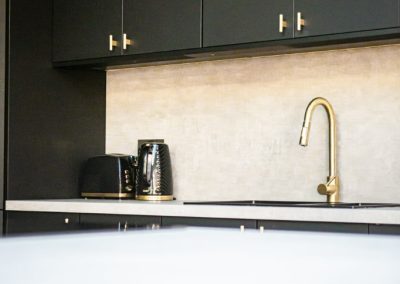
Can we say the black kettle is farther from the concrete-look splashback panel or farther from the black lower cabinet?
the black lower cabinet

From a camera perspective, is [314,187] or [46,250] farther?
[314,187]

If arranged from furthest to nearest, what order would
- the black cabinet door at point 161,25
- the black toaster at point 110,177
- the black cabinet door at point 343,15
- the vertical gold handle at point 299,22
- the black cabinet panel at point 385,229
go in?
the black toaster at point 110,177
the black cabinet door at point 161,25
the vertical gold handle at point 299,22
the black cabinet door at point 343,15
the black cabinet panel at point 385,229

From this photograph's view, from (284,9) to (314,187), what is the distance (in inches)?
28.5

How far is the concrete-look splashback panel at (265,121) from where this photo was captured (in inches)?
114

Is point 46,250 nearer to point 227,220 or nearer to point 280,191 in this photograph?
point 227,220

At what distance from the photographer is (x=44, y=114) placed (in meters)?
3.44

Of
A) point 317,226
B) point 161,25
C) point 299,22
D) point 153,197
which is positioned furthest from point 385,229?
point 161,25

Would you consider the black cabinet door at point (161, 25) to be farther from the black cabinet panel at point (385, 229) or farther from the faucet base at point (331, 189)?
the black cabinet panel at point (385, 229)

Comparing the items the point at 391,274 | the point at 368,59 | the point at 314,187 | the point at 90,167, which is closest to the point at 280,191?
the point at 314,187

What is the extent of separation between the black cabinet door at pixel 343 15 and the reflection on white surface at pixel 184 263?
7.02 feet

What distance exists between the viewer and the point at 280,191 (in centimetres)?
312

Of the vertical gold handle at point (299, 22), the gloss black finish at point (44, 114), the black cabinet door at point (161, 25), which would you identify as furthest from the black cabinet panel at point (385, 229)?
the gloss black finish at point (44, 114)

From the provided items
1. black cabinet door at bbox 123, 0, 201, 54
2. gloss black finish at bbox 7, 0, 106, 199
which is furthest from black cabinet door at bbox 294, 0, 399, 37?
gloss black finish at bbox 7, 0, 106, 199

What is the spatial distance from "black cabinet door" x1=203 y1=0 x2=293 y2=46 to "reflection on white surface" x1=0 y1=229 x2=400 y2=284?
2313 mm
